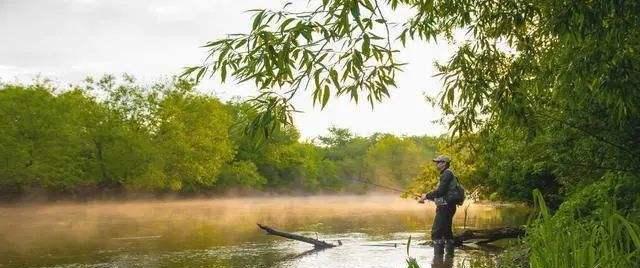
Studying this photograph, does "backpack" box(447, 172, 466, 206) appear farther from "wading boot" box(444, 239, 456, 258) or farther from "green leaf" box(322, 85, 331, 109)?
"green leaf" box(322, 85, 331, 109)

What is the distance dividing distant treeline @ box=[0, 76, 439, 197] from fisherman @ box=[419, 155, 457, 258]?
23.8m

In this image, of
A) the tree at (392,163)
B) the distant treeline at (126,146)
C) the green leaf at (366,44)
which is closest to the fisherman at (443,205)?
the green leaf at (366,44)

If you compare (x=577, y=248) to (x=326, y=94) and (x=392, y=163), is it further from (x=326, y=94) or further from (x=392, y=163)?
(x=392, y=163)

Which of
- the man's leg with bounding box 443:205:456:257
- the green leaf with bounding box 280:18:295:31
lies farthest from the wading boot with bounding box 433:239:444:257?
the green leaf with bounding box 280:18:295:31

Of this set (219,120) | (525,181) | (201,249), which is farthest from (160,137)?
(201,249)

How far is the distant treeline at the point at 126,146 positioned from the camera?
51.3m

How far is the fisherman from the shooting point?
41.4ft

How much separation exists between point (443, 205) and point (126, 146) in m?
52.4

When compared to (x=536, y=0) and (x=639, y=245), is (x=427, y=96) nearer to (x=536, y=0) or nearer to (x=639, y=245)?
(x=536, y=0)

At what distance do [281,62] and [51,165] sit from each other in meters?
51.7

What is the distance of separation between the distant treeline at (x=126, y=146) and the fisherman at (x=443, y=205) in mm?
23843

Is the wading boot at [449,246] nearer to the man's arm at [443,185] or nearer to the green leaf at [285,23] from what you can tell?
the man's arm at [443,185]

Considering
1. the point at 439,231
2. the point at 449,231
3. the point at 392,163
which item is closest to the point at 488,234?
the point at 449,231

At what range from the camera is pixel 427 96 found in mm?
31203
